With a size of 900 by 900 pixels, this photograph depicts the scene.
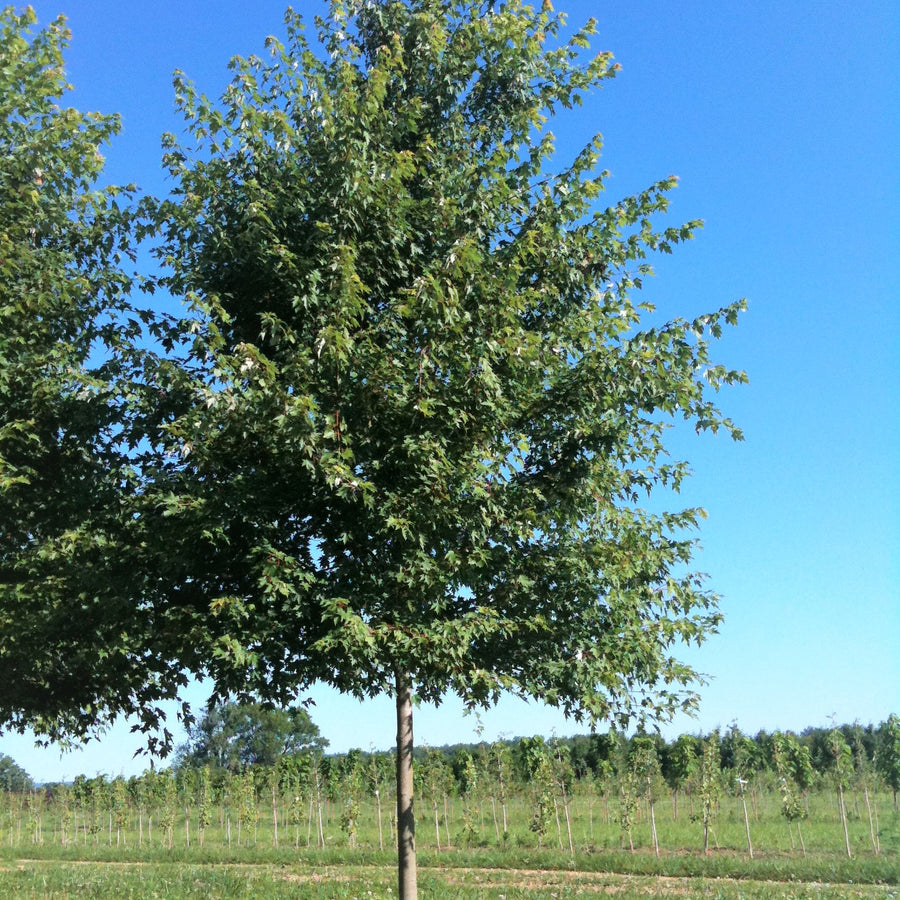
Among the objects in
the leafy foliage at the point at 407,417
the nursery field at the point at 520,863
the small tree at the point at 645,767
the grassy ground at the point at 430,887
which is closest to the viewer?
the leafy foliage at the point at 407,417

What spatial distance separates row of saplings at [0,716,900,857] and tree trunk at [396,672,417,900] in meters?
18.8

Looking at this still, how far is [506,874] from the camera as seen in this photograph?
20812 mm

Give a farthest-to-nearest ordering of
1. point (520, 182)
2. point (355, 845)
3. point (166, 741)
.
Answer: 1. point (355, 845)
2. point (166, 741)
3. point (520, 182)

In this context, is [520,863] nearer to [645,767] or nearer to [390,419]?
[645,767]

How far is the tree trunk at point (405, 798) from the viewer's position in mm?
8125

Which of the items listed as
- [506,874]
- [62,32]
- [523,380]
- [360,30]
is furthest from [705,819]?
[62,32]

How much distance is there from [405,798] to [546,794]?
70.8 feet

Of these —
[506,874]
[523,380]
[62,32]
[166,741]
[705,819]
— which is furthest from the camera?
[705,819]

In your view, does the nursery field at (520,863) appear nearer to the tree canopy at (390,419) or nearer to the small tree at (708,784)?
the small tree at (708,784)

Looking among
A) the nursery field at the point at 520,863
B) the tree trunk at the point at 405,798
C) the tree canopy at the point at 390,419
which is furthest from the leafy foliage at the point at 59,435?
the nursery field at the point at 520,863

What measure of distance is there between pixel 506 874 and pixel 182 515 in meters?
17.9

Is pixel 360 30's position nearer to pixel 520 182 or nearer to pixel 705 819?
pixel 520 182

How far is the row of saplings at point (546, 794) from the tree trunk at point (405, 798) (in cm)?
1877

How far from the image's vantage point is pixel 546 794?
27.9 metres
